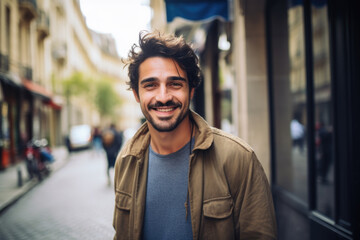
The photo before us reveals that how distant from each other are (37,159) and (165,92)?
1066 cm

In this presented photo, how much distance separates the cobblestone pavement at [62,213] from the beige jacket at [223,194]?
12.4 ft

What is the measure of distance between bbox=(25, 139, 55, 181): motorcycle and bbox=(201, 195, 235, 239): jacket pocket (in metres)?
10.3

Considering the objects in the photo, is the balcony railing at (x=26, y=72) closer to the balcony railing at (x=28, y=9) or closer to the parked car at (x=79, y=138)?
the balcony railing at (x=28, y=9)

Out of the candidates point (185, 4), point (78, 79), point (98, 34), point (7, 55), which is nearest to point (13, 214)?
point (185, 4)

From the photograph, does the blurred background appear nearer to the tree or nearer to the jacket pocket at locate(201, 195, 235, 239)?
the jacket pocket at locate(201, 195, 235, 239)

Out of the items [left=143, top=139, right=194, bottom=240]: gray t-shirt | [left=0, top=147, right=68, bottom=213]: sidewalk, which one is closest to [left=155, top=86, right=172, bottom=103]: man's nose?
[left=143, top=139, right=194, bottom=240]: gray t-shirt

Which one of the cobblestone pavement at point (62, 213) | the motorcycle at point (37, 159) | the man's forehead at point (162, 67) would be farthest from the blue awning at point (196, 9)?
the motorcycle at point (37, 159)

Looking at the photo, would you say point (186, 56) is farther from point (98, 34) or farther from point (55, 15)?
point (98, 34)

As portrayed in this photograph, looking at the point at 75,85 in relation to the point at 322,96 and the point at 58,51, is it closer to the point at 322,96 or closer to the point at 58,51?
the point at 58,51

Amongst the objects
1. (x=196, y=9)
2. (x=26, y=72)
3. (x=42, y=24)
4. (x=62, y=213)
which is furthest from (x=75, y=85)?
(x=196, y=9)

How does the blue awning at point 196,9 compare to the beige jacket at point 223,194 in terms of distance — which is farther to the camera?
the blue awning at point 196,9

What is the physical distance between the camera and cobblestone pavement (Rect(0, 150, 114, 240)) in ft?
17.5

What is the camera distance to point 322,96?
6.05 metres

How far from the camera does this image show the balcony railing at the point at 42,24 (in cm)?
2115
